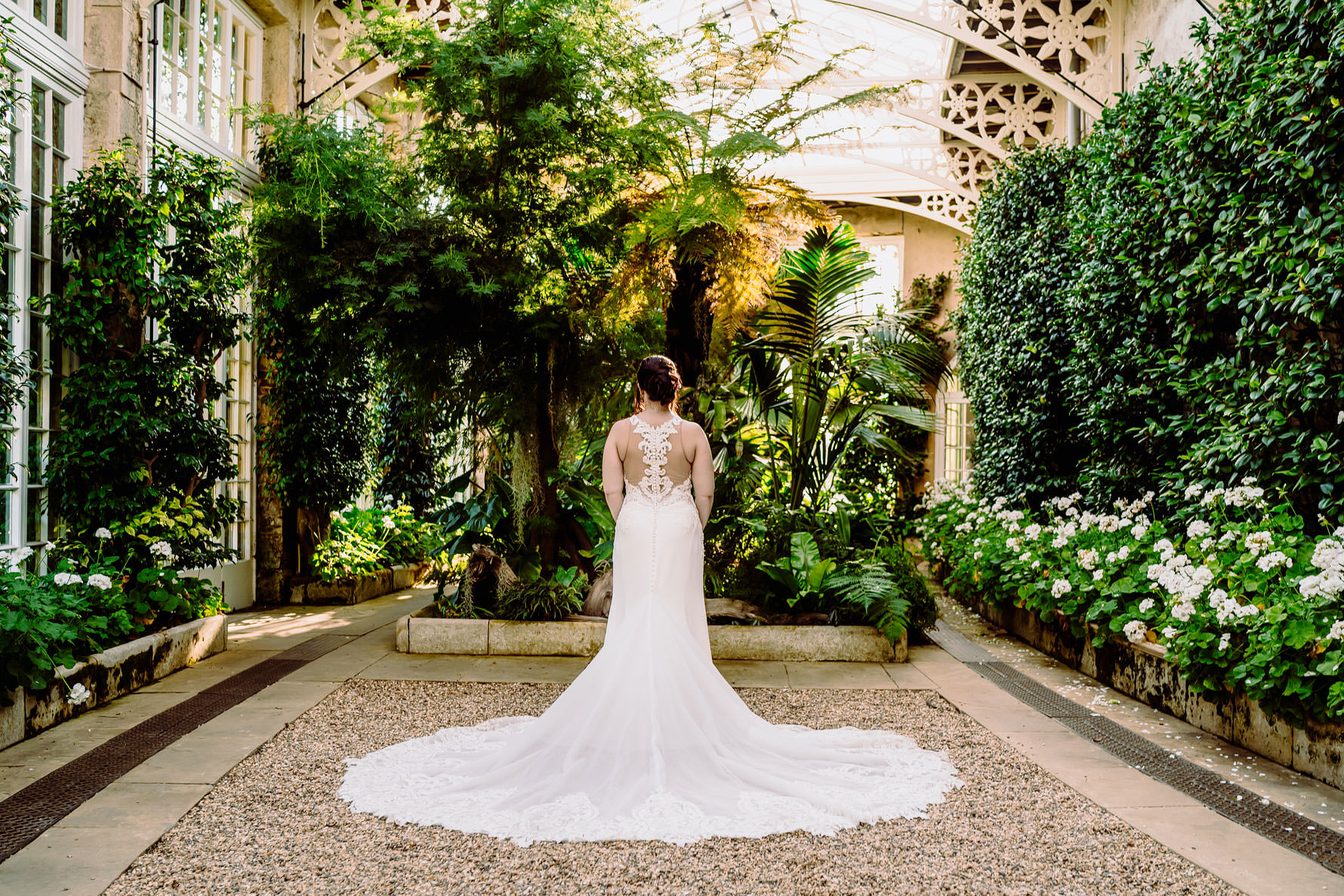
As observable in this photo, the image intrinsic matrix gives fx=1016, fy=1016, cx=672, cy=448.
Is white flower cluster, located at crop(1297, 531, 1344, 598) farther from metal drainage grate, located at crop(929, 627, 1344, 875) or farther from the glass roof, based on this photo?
the glass roof

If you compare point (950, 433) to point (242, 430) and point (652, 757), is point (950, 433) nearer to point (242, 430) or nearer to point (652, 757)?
point (242, 430)

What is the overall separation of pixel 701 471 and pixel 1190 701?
2.47 metres

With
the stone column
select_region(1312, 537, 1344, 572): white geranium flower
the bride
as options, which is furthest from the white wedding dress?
the stone column

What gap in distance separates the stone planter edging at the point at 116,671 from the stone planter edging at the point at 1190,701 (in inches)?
189

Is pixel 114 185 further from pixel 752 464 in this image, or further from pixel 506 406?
pixel 752 464

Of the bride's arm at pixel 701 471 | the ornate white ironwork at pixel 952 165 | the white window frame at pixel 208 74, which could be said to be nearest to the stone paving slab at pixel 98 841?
the bride's arm at pixel 701 471

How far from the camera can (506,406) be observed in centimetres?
691

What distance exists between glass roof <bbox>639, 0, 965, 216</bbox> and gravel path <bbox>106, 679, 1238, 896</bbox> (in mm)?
8484

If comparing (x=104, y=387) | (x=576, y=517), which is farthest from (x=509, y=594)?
(x=104, y=387)

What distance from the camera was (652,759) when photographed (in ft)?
11.7

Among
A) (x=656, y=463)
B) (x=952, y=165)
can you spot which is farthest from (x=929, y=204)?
(x=656, y=463)

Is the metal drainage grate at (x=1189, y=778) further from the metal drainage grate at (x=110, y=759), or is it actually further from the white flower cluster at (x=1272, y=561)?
the white flower cluster at (x=1272, y=561)

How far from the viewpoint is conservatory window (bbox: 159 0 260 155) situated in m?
7.42

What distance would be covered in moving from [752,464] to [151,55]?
4859 mm
